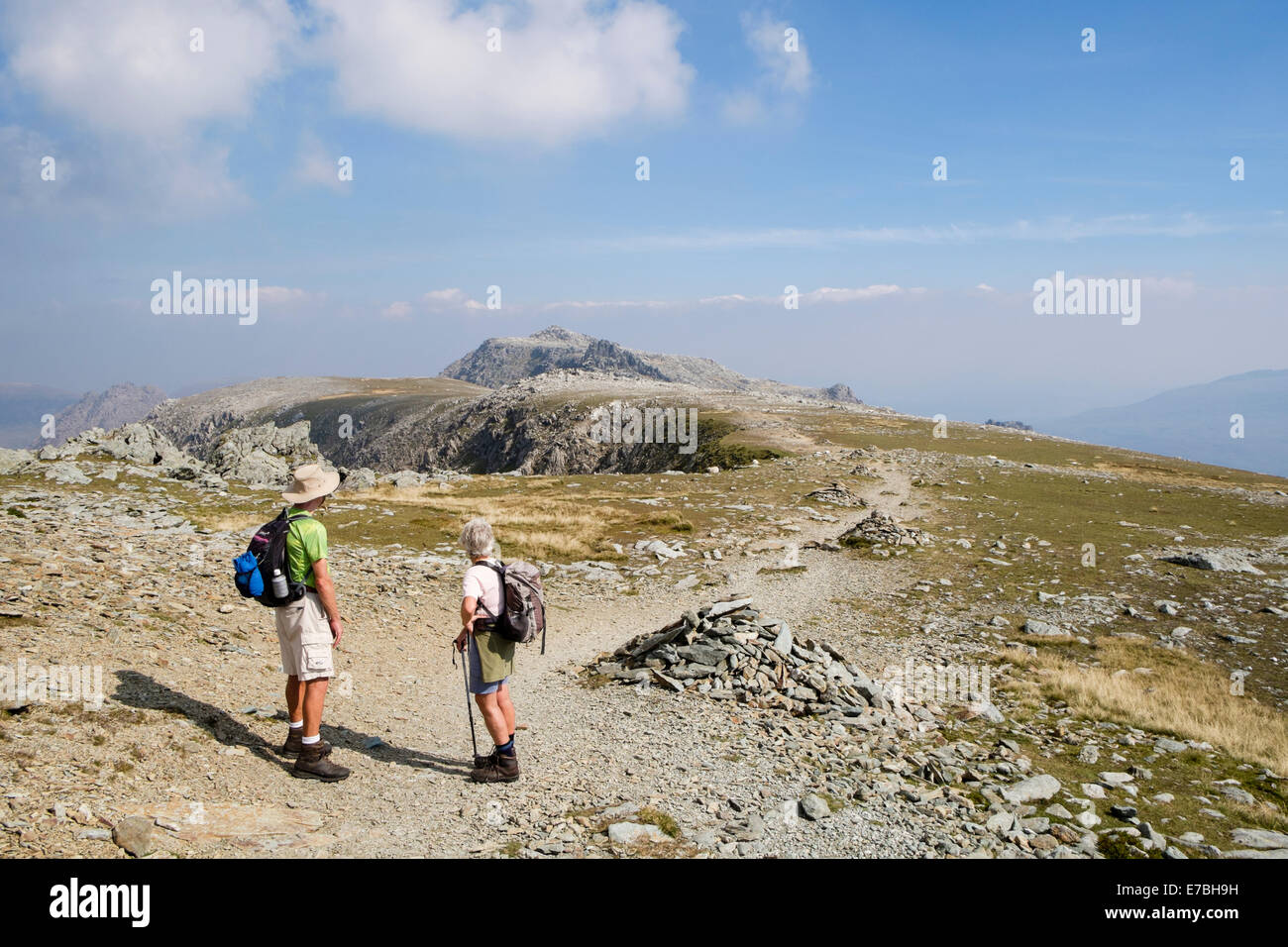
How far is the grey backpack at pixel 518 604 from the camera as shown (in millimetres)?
7641

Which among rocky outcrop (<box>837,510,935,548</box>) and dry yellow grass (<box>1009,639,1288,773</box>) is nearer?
dry yellow grass (<box>1009,639,1288,773</box>)

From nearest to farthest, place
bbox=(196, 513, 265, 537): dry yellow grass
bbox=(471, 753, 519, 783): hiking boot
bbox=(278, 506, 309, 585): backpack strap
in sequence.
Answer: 1. bbox=(278, 506, 309, 585): backpack strap
2. bbox=(471, 753, 519, 783): hiking boot
3. bbox=(196, 513, 265, 537): dry yellow grass

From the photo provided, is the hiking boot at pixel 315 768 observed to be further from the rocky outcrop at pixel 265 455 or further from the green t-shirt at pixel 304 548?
the rocky outcrop at pixel 265 455

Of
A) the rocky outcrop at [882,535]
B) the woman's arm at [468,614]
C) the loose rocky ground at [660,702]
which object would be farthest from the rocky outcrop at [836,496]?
the woman's arm at [468,614]

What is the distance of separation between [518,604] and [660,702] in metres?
4.44

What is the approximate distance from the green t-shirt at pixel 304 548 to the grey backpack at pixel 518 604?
1966 millimetres

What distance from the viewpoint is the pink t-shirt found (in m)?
7.62

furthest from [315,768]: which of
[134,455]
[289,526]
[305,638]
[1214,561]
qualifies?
[134,455]

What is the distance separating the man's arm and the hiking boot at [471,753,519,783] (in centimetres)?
242

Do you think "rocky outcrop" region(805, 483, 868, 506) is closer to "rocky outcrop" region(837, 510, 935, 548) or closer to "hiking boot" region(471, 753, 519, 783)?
"rocky outcrop" region(837, 510, 935, 548)

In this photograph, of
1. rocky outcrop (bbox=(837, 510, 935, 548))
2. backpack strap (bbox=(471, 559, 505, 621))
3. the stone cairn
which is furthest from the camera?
rocky outcrop (bbox=(837, 510, 935, 548))

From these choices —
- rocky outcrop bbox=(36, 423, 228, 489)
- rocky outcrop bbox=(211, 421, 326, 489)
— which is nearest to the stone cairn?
rocky outcrop bbox=(211, 421, 326, 489)

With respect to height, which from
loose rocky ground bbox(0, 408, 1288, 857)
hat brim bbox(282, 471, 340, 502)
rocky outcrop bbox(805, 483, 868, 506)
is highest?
hat brim bbox(282, 471, 340, 502)
